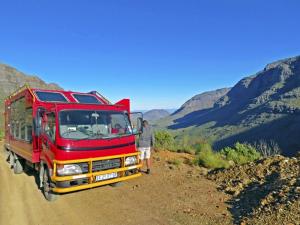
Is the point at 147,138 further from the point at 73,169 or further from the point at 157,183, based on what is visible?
the point at 73,169

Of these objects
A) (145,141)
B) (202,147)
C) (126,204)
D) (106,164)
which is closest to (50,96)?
(106,164)

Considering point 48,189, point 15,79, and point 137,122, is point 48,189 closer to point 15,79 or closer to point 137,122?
point 137,122

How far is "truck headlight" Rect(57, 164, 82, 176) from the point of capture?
7363mm

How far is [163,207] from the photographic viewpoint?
7723 millimetres

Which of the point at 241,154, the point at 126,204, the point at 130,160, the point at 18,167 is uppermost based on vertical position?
the point at 130,160

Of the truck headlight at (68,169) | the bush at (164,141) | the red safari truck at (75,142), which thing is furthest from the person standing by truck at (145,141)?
the bush at (164,141)

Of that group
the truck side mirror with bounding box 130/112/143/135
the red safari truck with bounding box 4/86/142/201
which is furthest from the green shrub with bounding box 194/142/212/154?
the red safari truck with bounding box 4/86/142/201

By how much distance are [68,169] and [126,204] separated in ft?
5.73

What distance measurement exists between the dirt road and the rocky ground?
393 millimetres

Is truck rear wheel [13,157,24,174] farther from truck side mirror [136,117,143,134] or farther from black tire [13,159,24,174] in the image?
truck side mirror [136,117,143,134]

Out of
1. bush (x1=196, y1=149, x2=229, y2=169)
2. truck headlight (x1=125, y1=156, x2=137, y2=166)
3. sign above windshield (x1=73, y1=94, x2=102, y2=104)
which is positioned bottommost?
bush (x1=196, y1=149, x2=229, y2=169)

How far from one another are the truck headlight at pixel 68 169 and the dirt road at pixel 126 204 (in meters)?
0.91

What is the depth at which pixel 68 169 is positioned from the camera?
7.41 metres

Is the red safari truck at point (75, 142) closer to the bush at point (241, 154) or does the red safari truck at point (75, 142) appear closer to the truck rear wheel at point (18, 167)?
the truck rear wheel at point (18, 167)
